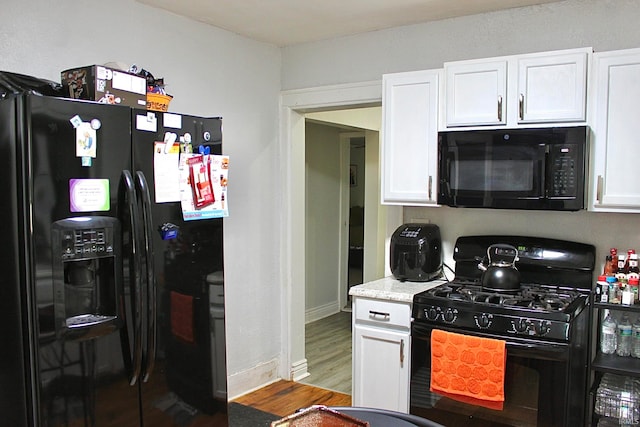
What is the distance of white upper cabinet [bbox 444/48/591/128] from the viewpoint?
100.0 inches

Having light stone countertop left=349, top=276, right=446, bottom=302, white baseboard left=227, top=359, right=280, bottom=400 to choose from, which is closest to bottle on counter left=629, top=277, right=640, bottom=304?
light stone countertop left=349, top=276, right=446, bottom=302

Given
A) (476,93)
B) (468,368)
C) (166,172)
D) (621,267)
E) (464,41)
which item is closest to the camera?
(166,172)

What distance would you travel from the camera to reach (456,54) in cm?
318

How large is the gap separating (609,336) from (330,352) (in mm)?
2473

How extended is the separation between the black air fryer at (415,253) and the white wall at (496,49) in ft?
0.64

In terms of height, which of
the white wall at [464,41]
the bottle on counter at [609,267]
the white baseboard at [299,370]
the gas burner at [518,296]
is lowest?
the white baseboard at [299,370]

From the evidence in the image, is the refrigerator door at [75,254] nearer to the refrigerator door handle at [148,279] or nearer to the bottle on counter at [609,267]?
the refrigerator door handle at [148,279]

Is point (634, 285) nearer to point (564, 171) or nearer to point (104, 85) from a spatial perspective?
point (564, 171)

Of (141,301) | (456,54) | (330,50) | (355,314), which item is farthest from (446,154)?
(141,301)

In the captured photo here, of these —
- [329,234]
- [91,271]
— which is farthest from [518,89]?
[329,234]

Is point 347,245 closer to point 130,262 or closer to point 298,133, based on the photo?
point 298,133

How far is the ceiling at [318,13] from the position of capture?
2887mm

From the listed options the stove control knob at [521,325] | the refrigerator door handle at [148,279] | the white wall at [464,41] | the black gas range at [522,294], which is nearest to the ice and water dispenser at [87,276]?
the refrigerator door handle at [148,279]

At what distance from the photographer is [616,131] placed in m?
2.49
